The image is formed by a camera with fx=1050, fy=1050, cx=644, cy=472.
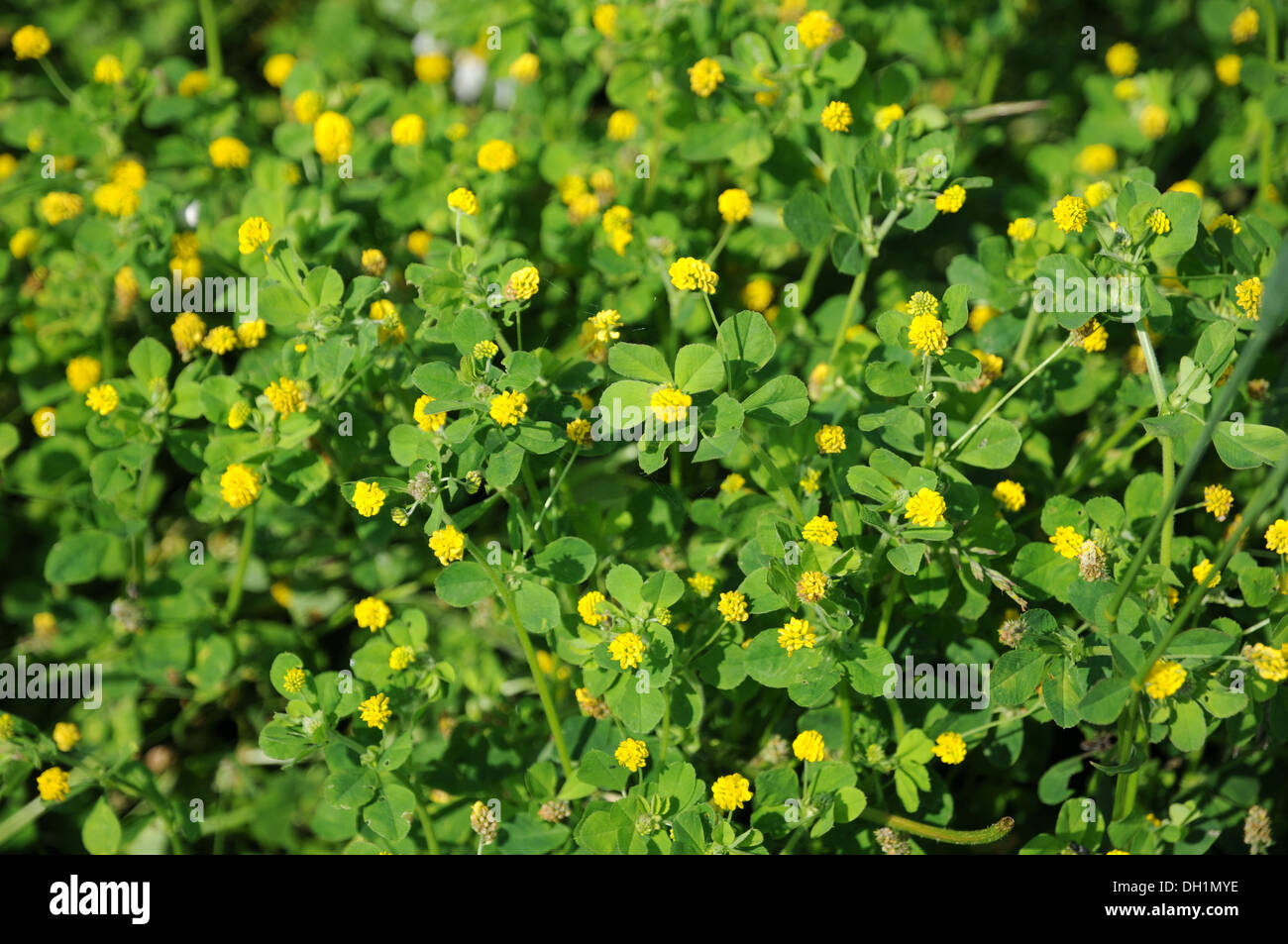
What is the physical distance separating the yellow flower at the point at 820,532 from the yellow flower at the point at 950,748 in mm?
504

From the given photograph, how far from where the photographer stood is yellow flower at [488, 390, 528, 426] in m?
2.01

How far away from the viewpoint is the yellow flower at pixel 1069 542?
7.04ft

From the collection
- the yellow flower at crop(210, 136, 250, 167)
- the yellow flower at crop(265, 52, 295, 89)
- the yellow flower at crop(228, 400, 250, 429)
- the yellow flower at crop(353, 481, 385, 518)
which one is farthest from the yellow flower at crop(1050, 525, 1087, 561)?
the yellow flower at crop(265, 52, 295, 89)

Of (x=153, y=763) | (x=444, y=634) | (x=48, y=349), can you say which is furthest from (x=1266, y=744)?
(x=48, y=349)

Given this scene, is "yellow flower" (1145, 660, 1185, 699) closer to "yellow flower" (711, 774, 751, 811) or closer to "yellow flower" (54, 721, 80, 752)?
"yellow flower" (711, 774, 751, 811)

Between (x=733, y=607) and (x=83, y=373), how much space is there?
6.34 ft

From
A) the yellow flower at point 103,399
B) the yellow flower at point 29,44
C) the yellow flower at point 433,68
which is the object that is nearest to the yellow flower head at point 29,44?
the yellow flower at point 29,44

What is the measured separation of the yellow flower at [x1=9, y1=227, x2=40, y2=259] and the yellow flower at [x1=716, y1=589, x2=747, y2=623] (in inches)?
92.5

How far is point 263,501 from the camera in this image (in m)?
2.79

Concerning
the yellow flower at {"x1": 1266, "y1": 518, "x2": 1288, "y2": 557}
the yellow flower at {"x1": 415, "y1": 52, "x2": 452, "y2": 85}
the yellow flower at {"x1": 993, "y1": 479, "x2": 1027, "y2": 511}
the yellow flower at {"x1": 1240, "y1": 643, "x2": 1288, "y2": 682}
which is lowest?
the yellow flower at {"x1": 1240, "y1": 643, "x2": 1288, "y2": 682}

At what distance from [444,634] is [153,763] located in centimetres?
91

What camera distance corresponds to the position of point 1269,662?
192cm
